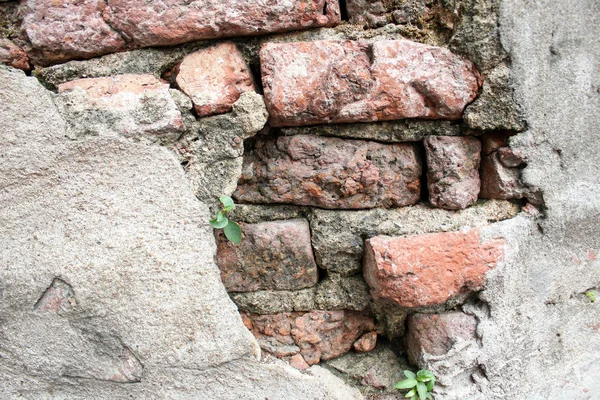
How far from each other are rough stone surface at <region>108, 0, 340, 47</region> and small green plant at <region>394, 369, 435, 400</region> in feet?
2.47

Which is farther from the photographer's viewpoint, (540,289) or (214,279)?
(540,289)

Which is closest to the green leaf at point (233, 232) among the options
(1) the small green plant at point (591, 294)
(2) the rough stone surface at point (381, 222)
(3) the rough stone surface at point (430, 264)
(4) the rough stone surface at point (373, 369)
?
(2) the rough stone surface at point (381, 222)

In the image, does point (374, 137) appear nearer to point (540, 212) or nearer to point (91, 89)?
point (540, 212)

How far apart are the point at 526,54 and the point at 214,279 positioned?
74cm

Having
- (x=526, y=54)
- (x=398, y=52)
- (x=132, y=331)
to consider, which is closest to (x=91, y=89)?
(x=132, y=331)

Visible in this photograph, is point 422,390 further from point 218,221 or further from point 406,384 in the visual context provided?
point 218,221

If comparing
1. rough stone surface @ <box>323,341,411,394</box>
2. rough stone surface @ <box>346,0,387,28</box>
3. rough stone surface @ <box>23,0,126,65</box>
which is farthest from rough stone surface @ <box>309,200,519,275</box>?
rough stone surface @ <box>23,0,126,65</box>

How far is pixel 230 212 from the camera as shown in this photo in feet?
3.07

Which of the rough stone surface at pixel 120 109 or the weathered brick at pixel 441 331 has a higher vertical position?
the rough stone surface at pixel 120 109

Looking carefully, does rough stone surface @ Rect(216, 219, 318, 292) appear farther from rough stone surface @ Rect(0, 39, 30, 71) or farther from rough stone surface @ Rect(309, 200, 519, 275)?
rough stone surface @ Rect(0, 39, 30, 71)

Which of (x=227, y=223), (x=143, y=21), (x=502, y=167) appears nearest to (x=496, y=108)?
(x=502, y=167)

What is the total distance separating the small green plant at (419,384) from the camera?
3.08 feet

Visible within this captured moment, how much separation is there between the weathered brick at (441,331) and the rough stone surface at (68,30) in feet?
2.72

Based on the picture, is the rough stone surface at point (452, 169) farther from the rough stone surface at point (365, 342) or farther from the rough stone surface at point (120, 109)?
the rough stone surface at point (120, 109)
